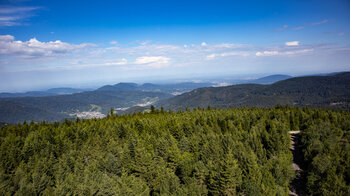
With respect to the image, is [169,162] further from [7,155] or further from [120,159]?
[7,155]

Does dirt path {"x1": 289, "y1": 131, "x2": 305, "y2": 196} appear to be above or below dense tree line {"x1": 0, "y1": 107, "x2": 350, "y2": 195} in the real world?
below

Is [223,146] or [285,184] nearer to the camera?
[285,184]

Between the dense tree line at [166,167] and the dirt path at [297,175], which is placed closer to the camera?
the dense tree line at [166,167]

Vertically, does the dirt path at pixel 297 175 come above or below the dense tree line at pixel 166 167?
below

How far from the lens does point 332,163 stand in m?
A: 37.4

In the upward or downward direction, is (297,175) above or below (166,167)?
below

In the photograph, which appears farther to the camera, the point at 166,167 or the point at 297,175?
the point at 297,175

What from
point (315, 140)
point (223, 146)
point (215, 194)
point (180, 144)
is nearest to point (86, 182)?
point (215, 194)

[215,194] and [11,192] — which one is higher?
[11,192]

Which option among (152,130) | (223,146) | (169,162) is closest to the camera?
(169,162)

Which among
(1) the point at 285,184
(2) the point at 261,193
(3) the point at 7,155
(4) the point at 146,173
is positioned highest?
(3) the point at 7,155

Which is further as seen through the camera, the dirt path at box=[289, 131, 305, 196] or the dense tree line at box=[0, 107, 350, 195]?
the dirt path at box=[289, 131, 305, 196]

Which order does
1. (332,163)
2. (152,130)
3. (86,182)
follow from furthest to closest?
(152,130) < (332,163) < (86,182)

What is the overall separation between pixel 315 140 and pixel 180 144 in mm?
36428
